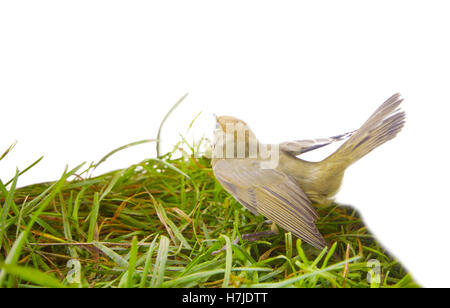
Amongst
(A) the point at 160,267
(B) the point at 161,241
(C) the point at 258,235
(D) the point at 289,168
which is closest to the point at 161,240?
(B) the point at 161,241

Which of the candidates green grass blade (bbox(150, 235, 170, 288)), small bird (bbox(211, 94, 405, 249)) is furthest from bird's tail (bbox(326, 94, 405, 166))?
green grass blade (bbox(150, 235, 170, 288))

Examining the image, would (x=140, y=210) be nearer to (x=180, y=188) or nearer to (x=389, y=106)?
(x=180, y=188)

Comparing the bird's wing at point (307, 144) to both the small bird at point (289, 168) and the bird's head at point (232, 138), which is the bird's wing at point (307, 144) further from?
the bird's head at point (232, 138)

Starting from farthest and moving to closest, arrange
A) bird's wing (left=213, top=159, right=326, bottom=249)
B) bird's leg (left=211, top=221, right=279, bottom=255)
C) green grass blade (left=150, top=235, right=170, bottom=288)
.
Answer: bird's leg (left=211, top=221, right=279, bottom=255) → bird's wing (left=213, top=159, right=326, bottom=249) → green grass blade (left=150, top=235, right=170, bottom=288)

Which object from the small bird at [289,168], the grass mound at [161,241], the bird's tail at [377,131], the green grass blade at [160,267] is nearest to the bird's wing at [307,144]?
the small bird at [289,168]

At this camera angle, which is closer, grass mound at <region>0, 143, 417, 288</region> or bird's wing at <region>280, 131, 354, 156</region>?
grass mound at <region>0, 143, 417, 288</region>

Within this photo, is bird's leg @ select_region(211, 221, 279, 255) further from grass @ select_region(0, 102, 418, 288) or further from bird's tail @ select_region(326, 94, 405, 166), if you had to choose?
bird's tail @ select_region(326, 94, 405, 166)
